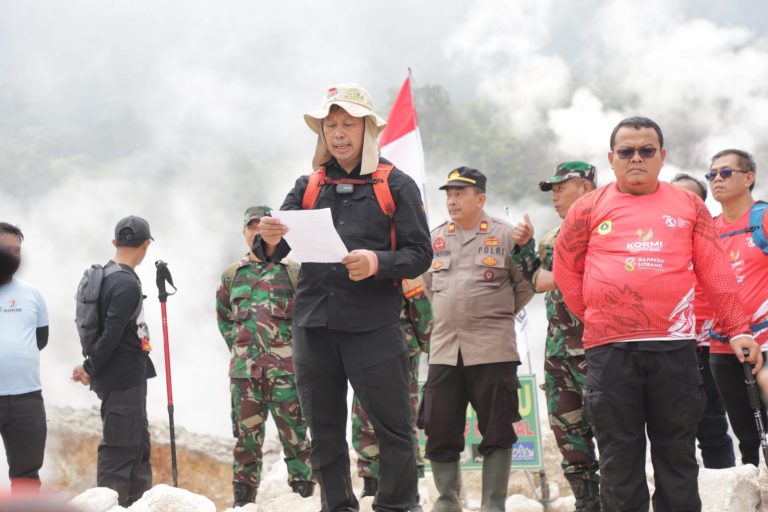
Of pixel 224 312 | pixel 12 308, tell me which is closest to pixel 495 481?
pixel 224 312

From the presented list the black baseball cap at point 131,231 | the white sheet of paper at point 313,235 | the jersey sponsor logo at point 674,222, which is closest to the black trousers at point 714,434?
the jersey sponsor logo at point 674,222

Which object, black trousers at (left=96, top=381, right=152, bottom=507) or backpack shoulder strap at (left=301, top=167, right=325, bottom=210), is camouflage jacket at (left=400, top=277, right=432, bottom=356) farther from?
backpack shoulder strap at (left=301, top=167, right=325, bottom=210)

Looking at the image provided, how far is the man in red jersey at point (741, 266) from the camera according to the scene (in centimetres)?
518

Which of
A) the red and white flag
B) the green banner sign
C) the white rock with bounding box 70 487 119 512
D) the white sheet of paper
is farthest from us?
the red and white flag

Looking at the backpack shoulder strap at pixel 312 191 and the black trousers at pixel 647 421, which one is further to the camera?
the backpack shoulder strap at pixel 312 191

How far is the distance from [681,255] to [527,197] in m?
19.1

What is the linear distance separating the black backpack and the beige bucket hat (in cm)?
247

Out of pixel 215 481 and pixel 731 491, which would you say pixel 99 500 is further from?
pixel 215 481

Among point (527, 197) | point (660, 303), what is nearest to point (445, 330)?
point (660, 303)

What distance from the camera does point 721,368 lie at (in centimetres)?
536

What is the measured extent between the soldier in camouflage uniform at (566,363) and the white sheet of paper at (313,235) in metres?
1.85

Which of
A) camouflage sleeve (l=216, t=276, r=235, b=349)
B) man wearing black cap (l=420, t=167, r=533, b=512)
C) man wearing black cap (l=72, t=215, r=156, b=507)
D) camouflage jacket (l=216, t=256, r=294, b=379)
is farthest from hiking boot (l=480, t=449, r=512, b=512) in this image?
camouflage sleeve (l=216, t=276, r=235, b=349)

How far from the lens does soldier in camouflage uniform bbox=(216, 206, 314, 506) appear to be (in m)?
6.37

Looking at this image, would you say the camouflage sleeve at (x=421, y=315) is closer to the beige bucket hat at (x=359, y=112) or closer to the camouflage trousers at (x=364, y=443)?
the camouflage trousers at (x=364, y=443)
